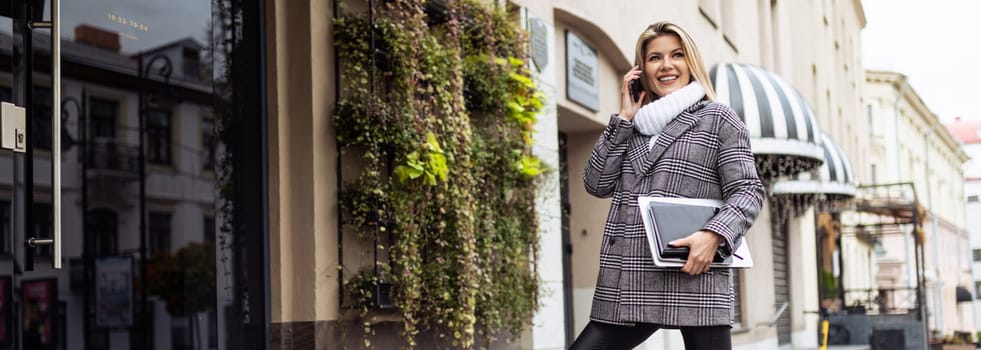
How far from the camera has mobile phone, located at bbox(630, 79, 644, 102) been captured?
3.79 metres

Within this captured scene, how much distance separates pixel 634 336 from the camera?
3.57 m

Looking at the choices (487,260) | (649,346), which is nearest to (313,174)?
(487,260)

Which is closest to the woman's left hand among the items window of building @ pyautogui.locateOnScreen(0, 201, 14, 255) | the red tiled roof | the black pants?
the black pants

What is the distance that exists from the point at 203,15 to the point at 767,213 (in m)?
13.2

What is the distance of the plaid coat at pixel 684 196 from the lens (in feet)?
11.2

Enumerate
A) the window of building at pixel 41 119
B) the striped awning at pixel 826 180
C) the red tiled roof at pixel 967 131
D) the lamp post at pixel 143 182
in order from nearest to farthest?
the window of building at pixel 41 119, the lamp post at pixel 143 182, the striped awning at pixel 826 180, the red tiled roof at pixel 967 131

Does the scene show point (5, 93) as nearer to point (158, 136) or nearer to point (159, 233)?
point (158, 136)

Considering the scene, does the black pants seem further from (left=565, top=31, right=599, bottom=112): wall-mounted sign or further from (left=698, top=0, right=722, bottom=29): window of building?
(left=698, top=0, right=722, bottom=29): window of building

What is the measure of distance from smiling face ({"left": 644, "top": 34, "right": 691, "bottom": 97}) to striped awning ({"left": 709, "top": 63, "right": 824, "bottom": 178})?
1104cm

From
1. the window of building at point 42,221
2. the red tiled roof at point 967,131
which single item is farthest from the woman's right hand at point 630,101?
the red tiled roof at point 967,131

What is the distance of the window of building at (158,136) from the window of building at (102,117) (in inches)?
7.5

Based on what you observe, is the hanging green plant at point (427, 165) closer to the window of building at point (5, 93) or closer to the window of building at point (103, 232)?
the window of building at point (103, 232)

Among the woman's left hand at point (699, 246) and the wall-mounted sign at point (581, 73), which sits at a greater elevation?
the wall-mounted sign at point (581, 73)

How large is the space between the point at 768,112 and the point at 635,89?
452 inches
